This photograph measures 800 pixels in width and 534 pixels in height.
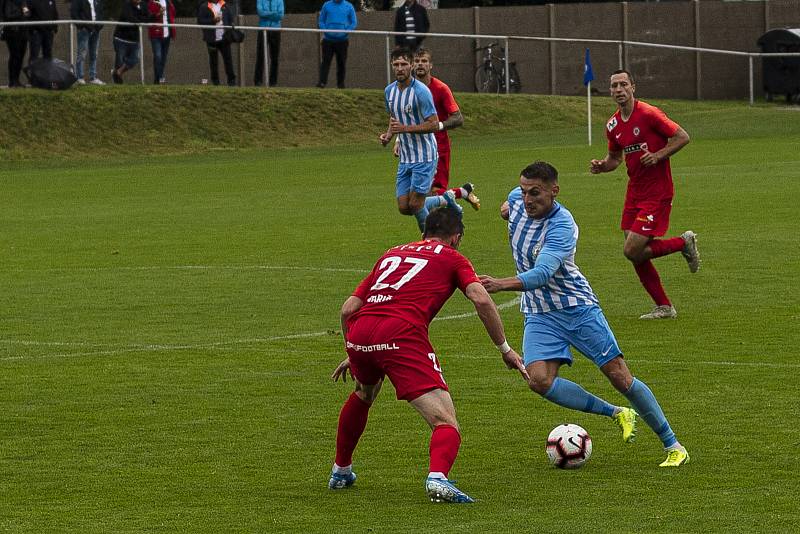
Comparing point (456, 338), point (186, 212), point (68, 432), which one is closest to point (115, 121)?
point (186, 212)

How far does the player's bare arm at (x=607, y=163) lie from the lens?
1382cm

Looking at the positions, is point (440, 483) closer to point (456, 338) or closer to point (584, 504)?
point (584, 504)

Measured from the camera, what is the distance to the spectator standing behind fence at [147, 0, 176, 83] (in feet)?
121

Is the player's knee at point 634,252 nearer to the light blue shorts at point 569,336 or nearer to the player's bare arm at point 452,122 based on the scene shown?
the player's bare arm at point 452,122

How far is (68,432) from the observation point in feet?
32.8

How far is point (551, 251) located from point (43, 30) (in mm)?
28712

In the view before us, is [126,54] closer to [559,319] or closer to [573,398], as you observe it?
[559,319]

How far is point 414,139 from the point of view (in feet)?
62.7

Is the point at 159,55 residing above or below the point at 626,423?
above

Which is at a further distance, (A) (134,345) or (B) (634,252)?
(B) (634,252)

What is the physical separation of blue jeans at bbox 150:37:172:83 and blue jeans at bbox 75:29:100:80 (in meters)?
1.35

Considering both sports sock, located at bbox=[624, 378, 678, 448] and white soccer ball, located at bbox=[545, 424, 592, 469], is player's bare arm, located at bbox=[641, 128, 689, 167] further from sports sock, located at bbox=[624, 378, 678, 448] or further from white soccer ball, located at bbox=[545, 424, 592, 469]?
white soccer ball, located at bbox=[545, 424, 592, 469]

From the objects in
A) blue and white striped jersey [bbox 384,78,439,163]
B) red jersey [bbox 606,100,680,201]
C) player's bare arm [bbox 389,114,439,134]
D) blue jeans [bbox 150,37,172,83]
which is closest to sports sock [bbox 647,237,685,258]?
red jersey [bbox 606,100,680,201]

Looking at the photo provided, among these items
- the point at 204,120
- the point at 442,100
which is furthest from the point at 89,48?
the point at 442,100
